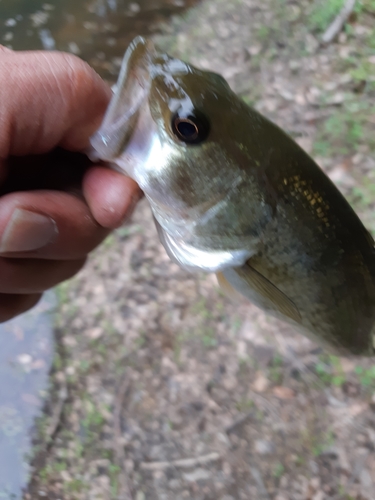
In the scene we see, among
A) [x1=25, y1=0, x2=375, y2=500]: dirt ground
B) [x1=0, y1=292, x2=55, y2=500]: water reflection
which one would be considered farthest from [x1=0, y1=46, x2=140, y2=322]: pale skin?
[x1=0, y1=292, x2=55, y2=500]: water reflection

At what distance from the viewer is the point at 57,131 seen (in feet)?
3.34

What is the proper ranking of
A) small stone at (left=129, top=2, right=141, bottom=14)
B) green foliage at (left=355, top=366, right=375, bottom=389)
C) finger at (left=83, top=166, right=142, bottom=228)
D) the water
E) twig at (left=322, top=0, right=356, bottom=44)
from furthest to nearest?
small stone at (left=129, top=2, right=141, bottom=14) → the water → twig at (left=322, top=0, right=356, bottom=44) → green foliage at (left=355, top=366, right=375, bottom=389) → finger at (left=83, top=166, right=142, bottom=228)

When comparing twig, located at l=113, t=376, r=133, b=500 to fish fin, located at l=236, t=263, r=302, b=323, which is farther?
twig, located at l=113, t=376, r=133, b=500

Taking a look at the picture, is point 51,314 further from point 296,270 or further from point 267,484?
point 296,270

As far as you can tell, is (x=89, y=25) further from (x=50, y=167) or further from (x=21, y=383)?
(x=50, y=167)

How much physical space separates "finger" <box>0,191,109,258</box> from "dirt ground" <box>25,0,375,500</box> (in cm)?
155

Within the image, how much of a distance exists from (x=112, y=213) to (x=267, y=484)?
1820mm

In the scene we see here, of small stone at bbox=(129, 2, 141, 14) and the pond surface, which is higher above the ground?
small stone at bbox=(129, 2, 141, 14)

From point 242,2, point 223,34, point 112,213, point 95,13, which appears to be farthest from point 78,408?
point 95,13

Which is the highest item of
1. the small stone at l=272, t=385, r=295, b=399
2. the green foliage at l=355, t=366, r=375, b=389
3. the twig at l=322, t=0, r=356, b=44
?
the twig at l=322, t=0, r=356, b=44

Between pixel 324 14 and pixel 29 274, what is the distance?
3.31m

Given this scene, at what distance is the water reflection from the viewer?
107 inches

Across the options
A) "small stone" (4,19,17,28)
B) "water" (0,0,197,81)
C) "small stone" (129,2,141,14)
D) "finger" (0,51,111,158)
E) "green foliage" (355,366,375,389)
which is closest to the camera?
"finger" (0,51,111,158)

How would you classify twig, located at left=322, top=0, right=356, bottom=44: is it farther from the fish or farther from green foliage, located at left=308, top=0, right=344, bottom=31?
the fish
